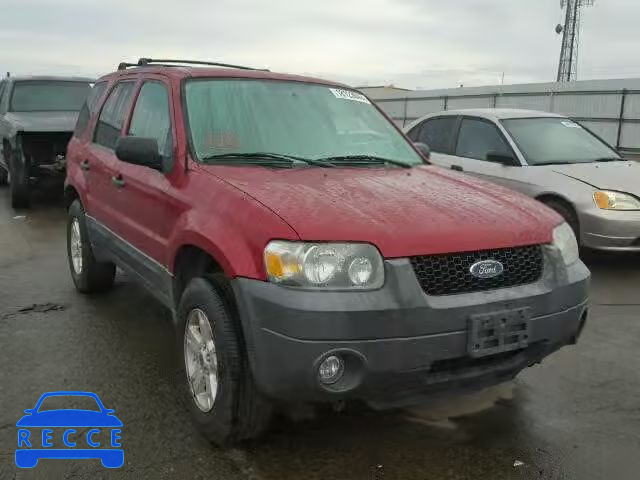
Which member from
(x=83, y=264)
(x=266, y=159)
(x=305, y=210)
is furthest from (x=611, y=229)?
(x=83, y=264)

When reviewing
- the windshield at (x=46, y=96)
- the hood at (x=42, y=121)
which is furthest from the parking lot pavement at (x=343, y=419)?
the windshield at (x=46, y=96)

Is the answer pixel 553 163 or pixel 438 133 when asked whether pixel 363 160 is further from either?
pixel 438 133

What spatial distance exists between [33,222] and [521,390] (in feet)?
23.5

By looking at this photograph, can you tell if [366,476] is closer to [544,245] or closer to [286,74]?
[544,245]

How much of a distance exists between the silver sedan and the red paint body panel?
277cm

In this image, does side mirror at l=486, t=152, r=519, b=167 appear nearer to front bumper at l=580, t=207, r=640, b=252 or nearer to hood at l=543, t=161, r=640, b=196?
hood at l=543, t=161, r=640, b=196

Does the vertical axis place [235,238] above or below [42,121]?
below

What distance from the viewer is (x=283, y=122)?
3.63 meters

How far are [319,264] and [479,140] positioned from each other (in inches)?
204

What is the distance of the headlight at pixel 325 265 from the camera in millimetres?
2408

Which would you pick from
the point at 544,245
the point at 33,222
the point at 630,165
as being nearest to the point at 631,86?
the point at 630,165

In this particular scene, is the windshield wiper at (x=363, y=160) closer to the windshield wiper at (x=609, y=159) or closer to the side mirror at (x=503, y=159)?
the side mirror at (x=503, y=159)

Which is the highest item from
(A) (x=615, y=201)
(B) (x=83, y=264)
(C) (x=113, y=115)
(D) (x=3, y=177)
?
(C) (x=113, y=115)

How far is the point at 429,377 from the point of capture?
99.7 inches
